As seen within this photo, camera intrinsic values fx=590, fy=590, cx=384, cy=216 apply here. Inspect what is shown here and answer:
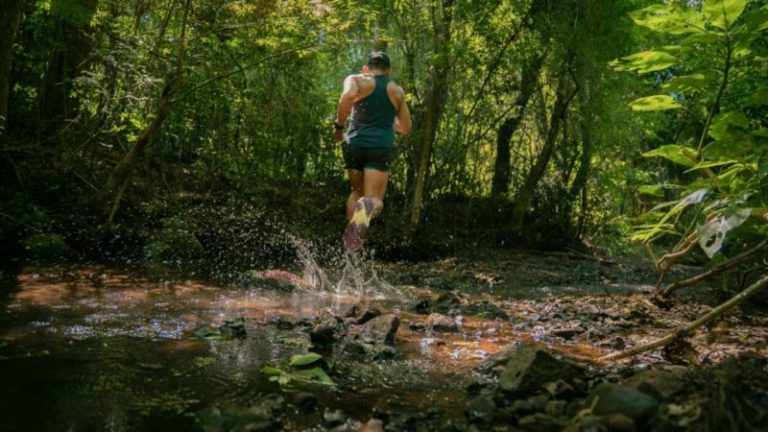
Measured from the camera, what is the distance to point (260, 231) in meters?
8.93

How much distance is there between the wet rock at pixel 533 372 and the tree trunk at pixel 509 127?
8719 millimetres

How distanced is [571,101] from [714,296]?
723 centimetres

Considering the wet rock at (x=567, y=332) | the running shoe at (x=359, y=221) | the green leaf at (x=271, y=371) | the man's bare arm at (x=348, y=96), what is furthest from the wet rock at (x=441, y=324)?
the man's bare arm at (x=348, y=96)

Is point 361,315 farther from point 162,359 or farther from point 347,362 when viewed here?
point 162,359

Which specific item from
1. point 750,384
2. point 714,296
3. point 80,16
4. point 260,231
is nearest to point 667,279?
point 714,296

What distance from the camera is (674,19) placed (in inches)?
111

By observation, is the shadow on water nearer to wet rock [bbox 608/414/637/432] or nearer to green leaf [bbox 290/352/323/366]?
green leaf [bbox 290/352/323/366]

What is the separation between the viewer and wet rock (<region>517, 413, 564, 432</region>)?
7.28ft

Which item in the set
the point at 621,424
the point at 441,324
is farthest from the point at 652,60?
the point at 441,324

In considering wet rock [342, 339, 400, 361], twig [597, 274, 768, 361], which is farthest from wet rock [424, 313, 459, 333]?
twig [597, 274, 768, 361]

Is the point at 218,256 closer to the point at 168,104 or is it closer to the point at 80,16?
the point at 168,104

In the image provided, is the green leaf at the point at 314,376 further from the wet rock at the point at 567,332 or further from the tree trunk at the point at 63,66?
the tree trunk at the point at 63,66

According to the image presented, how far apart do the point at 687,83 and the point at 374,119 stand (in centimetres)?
380

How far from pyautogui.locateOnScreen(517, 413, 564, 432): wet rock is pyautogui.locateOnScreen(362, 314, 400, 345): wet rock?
1.40 meters
